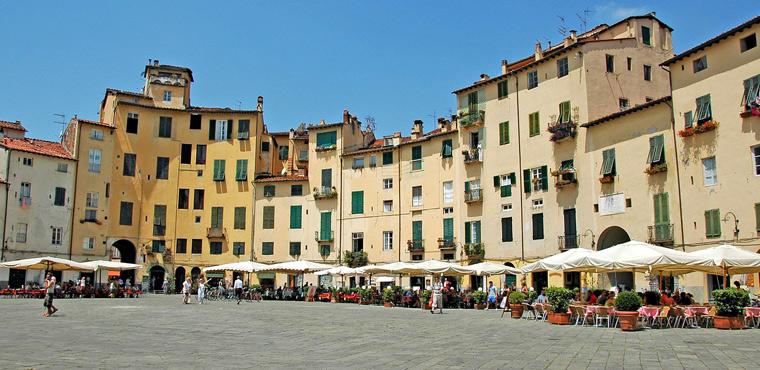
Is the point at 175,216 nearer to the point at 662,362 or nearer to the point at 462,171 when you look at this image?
the point at 462,171

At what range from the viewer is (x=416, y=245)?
172ft

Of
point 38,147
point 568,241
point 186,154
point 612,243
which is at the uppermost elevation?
point 186,154

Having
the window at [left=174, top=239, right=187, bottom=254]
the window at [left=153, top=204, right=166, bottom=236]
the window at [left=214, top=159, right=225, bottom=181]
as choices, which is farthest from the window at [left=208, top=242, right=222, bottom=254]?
the window at [left=214, top=159, right=225, bottom=181]

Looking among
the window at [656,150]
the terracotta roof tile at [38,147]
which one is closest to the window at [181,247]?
the terracotta roof tile at [38,147]

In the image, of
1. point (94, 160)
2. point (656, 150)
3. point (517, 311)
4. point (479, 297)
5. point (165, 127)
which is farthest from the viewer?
point (165, 127)

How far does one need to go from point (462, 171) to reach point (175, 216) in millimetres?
26543

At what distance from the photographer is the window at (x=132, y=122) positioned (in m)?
60.0

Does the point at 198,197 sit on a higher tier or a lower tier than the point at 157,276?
higher

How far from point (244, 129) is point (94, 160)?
13015 millimetres

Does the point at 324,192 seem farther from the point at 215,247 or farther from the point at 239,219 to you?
the point at 215,247

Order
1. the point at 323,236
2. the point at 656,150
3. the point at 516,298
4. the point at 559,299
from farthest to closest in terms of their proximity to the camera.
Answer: the point at 323,236 < the point at 656,150 < the point at 516,298 < the point at 559,299

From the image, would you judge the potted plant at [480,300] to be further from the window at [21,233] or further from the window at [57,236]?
the window at [21,233]

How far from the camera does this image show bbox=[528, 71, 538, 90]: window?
44875mm

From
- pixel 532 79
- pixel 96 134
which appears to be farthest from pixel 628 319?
pixel 96 134
